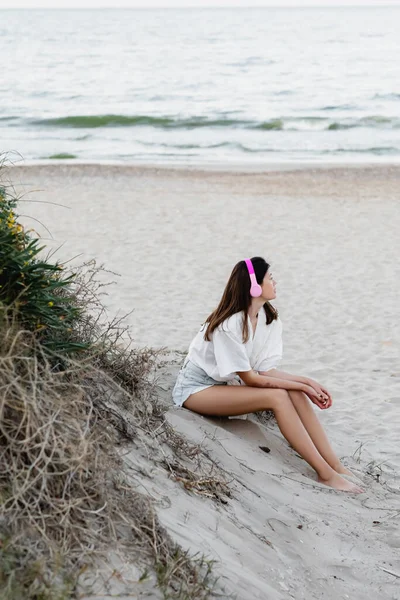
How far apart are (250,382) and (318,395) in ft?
1.28

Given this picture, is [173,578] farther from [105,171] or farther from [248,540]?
[105,171]

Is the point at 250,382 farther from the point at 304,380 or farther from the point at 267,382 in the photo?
the point at 304,380

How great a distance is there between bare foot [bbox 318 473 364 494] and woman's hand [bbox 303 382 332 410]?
1.31ft

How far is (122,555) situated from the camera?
2.70 metres

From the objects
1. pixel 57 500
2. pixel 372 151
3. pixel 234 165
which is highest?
pixel 57 500

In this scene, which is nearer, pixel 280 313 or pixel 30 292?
pixel 30 292

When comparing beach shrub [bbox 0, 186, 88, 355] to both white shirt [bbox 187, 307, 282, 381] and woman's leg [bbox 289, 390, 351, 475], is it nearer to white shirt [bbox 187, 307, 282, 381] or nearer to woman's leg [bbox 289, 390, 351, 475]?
white shirt [bbox 187, 307, 282, 381]

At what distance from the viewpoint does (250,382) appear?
4629 mm

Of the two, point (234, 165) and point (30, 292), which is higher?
point (30, 292)

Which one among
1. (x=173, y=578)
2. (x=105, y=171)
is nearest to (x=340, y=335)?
(x=173, y=578)

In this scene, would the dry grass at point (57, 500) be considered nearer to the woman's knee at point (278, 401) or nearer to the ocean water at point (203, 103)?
the woman's knee at point (278, 401)

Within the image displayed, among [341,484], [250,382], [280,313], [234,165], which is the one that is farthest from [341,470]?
[234,165]

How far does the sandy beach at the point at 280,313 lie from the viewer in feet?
11.2

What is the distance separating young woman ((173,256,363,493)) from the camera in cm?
453
